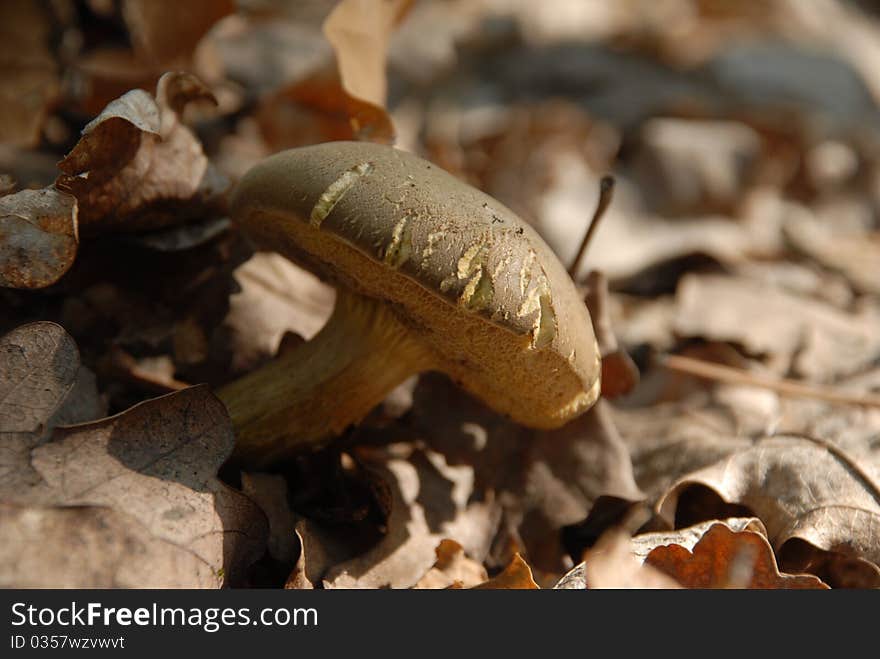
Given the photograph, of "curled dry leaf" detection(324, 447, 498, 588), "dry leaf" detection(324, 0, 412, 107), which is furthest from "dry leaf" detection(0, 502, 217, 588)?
"dry leaf" detection(324, 0, 412, 107)

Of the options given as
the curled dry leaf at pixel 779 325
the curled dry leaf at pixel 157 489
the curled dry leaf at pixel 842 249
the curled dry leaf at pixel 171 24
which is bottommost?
the curled dry leaf at pixel 842 249

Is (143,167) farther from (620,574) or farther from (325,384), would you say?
(620,574)

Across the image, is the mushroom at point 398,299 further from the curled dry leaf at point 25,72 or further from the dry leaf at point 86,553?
the curled dry leaf at point 25,72

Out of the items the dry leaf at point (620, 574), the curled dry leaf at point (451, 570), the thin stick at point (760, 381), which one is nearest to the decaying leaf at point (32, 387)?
the curled dry leaf at point (451, 570)

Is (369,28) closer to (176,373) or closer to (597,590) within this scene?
(176,373)

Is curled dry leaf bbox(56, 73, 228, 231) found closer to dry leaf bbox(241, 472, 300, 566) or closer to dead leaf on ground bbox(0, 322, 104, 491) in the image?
dead leaf on ground bbox(0, 322, 104, 491)

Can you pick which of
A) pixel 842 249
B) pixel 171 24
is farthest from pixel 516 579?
pixel 842 249
